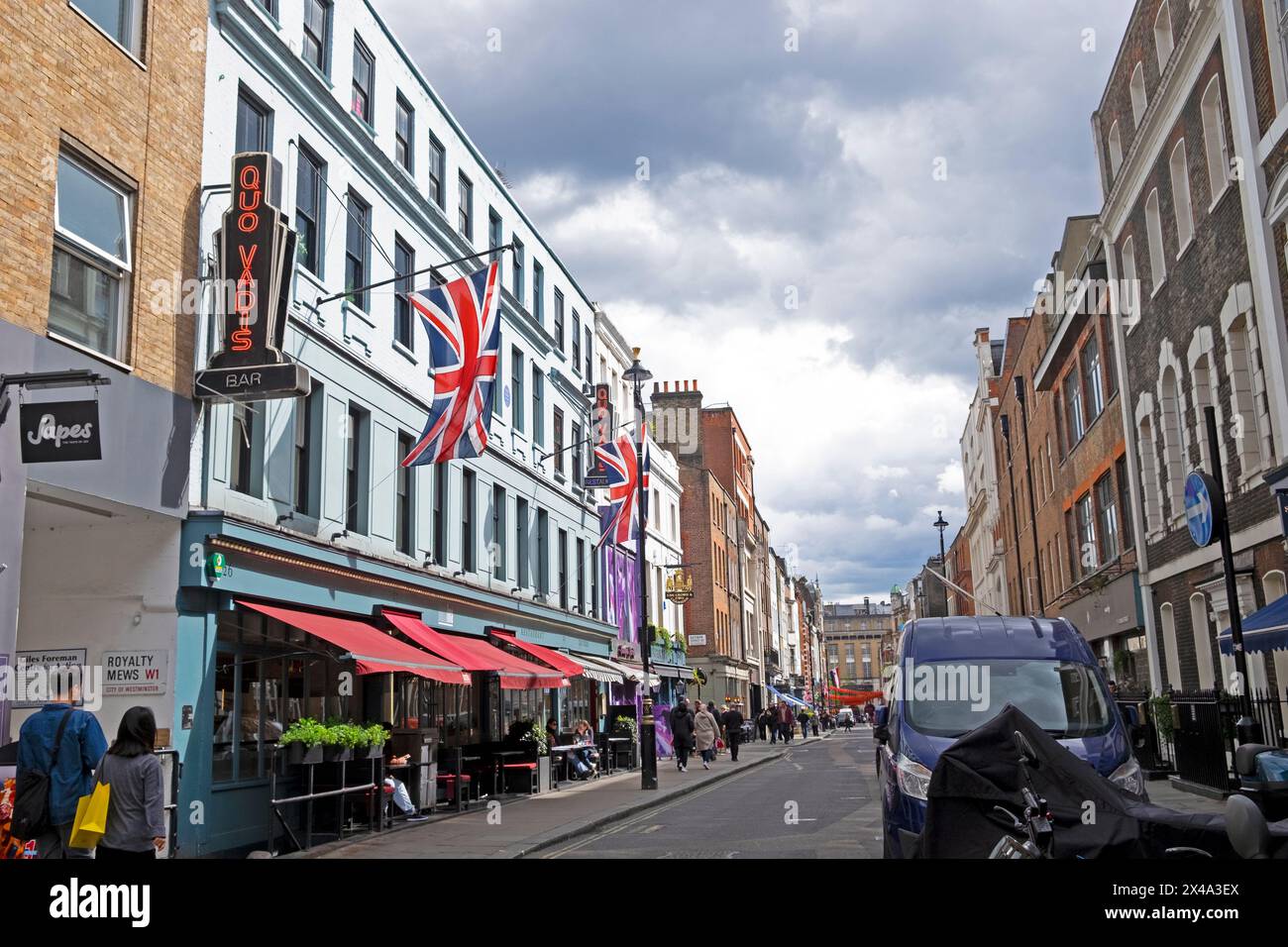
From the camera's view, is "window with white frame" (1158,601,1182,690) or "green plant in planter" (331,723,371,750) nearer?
A: "green plant in planter" (331,723,371,750)

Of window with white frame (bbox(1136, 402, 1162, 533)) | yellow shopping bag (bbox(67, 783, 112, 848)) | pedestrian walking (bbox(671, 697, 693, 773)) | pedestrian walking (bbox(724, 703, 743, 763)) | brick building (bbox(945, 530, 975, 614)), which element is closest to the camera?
yellow shopping bag (bbox(67, 783, 112, 848))

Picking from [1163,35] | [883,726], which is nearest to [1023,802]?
[883,726]

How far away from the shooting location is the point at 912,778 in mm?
8820

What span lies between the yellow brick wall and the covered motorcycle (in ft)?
32.9

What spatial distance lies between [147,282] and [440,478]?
31.7 ft

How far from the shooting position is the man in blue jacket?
26.2 feet

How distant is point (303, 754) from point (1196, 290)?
53.4 feet

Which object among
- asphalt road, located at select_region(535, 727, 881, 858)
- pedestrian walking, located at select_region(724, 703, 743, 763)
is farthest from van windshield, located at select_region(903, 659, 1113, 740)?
pedestrian walking, located at select_region(724, 703, 743, 763)

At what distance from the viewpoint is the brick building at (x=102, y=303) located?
11375mm

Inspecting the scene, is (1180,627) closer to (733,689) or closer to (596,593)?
(596,593)

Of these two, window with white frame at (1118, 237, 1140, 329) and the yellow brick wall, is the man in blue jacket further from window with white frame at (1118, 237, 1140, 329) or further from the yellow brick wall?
window with white frame at (1118, 237, 1140, 329)

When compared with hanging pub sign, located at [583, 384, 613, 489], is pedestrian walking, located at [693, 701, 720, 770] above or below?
below

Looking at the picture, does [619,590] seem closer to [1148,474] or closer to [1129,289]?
[1148,474]
